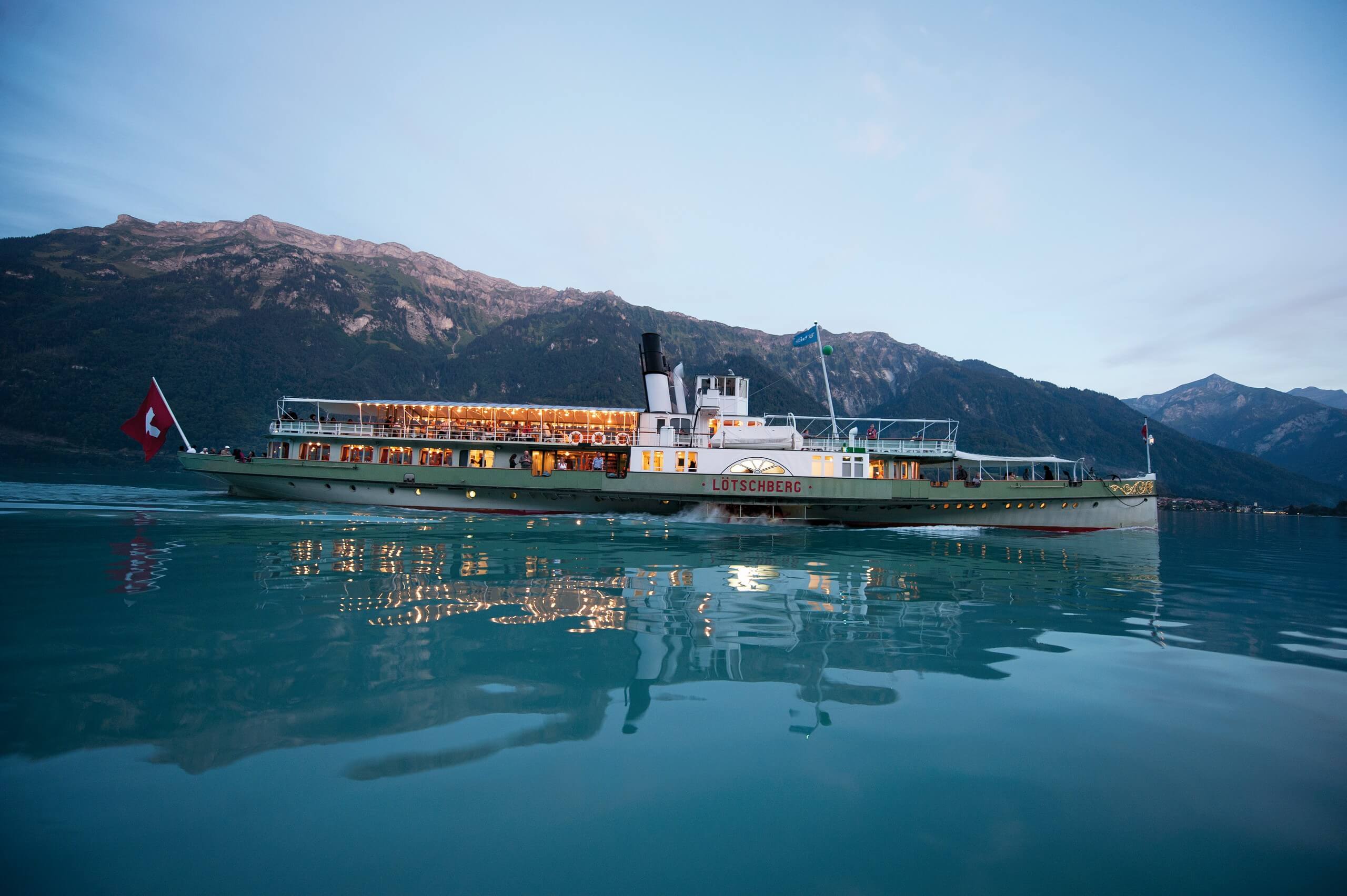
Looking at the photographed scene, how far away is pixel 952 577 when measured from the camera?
14.3 m

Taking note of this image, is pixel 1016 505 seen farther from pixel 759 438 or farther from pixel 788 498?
pixel 759 438

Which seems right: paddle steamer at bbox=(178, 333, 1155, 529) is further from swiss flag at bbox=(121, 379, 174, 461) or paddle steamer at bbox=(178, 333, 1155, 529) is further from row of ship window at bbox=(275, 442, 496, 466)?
swiss flag at bbox=(121, 379, 174, 461)

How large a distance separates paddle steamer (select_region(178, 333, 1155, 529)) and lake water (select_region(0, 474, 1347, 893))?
17285 mm

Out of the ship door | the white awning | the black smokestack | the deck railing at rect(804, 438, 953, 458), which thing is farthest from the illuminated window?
the white awning

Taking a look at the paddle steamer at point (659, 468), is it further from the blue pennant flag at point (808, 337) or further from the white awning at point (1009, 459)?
the blue pennant flag at point (808, 337)

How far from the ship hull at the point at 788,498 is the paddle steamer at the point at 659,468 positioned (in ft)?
0.21

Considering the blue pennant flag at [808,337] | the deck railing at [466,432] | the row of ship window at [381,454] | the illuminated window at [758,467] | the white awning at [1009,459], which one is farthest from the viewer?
the row of ship window at [381,454]

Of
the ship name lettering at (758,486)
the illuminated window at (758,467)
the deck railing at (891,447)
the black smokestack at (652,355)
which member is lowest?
the ship name lettering at (758,486)

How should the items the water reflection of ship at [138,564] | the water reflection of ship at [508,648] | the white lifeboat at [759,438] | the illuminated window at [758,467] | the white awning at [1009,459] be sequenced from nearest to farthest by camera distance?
the water reflection of ship at [508,648] < the water reflection of ship at [138,564] < the white awning at [1009,459] < the illuminated window at [758,467] < the white lifeboat at [759,438]

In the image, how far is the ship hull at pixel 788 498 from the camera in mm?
28750

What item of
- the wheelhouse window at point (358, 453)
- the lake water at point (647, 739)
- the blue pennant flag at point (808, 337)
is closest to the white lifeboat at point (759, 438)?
the blue pennant flag at point (808, 337)

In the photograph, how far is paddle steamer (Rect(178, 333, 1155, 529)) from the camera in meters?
29.0

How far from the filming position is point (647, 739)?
5.13 m

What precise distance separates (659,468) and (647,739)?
989 inches
